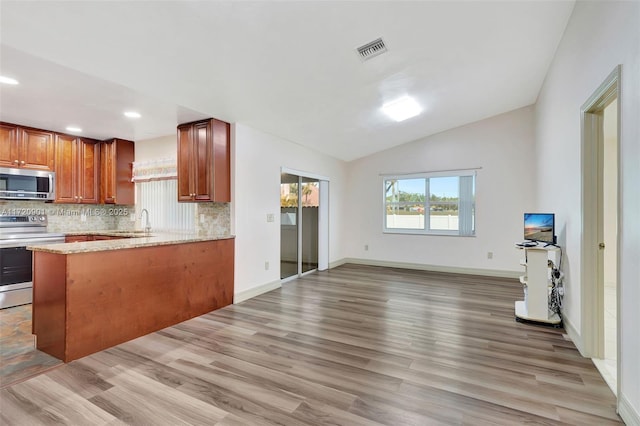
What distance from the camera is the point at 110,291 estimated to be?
283 centimetres

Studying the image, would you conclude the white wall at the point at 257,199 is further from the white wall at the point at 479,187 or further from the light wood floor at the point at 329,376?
the white wall at the point at 479,187

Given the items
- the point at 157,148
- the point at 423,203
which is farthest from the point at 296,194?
the point at 423,203

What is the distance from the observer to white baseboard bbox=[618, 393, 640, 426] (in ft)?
5.43

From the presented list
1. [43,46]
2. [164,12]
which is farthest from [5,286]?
[164,12]

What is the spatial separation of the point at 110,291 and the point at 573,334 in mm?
4317

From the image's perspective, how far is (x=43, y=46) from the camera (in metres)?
2.23

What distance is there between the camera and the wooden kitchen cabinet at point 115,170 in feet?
16.3

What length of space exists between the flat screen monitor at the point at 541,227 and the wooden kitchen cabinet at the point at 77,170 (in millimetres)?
6311

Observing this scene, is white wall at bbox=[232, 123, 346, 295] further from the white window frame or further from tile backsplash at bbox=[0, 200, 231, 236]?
the white window frame

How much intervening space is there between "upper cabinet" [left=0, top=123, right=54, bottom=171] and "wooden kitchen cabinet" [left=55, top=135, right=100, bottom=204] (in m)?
0.12

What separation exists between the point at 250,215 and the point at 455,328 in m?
2.91

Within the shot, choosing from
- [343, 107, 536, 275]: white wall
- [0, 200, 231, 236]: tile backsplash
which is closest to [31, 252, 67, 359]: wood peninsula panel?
[0, 200, 231, 236]: tile backsplash

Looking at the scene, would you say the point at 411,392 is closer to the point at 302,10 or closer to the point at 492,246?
the point at 302,10

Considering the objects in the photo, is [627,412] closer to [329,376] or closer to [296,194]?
[329,376]
